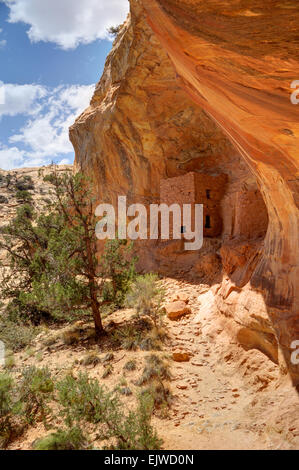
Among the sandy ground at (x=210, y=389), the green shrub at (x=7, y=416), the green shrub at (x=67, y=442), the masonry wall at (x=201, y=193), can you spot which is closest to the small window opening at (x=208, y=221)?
the masonry wall at (x=201, y=193)

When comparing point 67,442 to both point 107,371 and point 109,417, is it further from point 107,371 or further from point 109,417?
point 107,371

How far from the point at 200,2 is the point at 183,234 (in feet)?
28.5

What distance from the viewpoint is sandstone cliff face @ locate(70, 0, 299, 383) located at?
2994 millimetres

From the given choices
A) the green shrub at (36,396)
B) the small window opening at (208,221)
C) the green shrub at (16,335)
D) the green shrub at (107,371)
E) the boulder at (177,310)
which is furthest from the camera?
the small window opening at (208,221)

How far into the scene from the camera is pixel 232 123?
14.0 feet

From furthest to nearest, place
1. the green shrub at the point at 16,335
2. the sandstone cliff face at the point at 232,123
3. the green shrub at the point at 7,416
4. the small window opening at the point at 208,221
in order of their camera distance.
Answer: the small window opening at the point at 208,221 → the green shrub at the point at 16,335 → the green shrub at the point at 7,416 → the sandstone cliff face at the point at 232,123

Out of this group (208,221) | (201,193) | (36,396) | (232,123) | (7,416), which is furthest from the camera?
(208,221)

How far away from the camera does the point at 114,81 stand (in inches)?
459

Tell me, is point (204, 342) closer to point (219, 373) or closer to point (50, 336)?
point (219, 373)

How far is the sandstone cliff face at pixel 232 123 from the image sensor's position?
299 centimetres

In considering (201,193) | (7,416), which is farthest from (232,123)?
(201,193)

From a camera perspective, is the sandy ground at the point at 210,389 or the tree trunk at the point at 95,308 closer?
the sandy ground at the point at 210,389

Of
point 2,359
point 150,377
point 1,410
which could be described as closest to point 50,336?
point 2,359

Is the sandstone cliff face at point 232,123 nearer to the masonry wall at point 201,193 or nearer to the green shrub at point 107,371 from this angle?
the masonry wall at point 201,193
